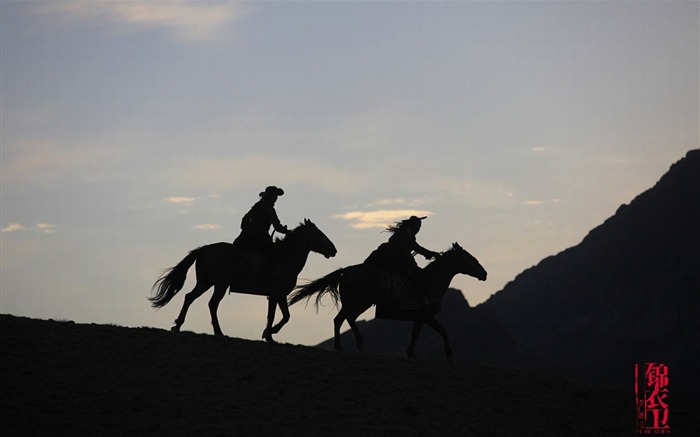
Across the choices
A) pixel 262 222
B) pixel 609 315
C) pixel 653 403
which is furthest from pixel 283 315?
pixel 609 315

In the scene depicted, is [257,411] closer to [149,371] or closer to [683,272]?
[149,371]

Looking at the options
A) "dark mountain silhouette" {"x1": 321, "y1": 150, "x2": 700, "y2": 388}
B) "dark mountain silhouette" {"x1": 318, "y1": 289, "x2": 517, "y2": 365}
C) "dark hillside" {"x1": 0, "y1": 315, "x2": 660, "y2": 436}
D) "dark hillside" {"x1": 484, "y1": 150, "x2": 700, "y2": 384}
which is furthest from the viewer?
"dark mountain silhouette" {"x1": 318, "y1": 289, "x2": 517, "y2": 365}

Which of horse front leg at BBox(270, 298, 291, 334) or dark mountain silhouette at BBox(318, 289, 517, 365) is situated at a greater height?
dark mountain silhouette at BBox(318, 289, 517, 365)

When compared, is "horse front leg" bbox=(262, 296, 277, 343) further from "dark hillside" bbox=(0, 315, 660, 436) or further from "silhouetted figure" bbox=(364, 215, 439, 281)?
"silhouetted figure" bbox=(364, 215, 439, 281)

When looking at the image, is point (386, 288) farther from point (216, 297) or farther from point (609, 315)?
point (609, 315)

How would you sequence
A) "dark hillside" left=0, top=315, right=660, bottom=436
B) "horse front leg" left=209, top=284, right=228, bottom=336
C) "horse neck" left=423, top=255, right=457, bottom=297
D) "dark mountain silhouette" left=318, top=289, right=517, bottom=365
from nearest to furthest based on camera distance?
"dark hillside" left=0, top=315, right=660, bottom=436 → "horse front leg" left=209, top=284, right=228, bottom=336 → "horse neck" left=423, top=255, right=457, bottom=297 → "dark mountain silhouette" left=318, top=289, right=517, bottom=365

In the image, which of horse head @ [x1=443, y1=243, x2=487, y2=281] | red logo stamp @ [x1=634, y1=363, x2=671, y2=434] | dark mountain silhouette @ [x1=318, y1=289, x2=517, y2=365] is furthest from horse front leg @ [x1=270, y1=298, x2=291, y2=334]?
dark mountain silhouette @ [x1=318, y1=289, x2=517, y2=365]

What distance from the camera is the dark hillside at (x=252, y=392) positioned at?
2370 centimetres

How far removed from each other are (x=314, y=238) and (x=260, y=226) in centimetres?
146

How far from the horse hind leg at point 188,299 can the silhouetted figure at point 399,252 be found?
4.62m

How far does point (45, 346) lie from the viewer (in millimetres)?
27281

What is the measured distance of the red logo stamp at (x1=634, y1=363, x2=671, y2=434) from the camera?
1064 inches

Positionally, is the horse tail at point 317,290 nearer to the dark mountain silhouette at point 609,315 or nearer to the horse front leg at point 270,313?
the horse front leg at point 270,313

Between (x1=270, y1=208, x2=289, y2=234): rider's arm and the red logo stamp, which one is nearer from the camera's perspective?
the red logo stamp
